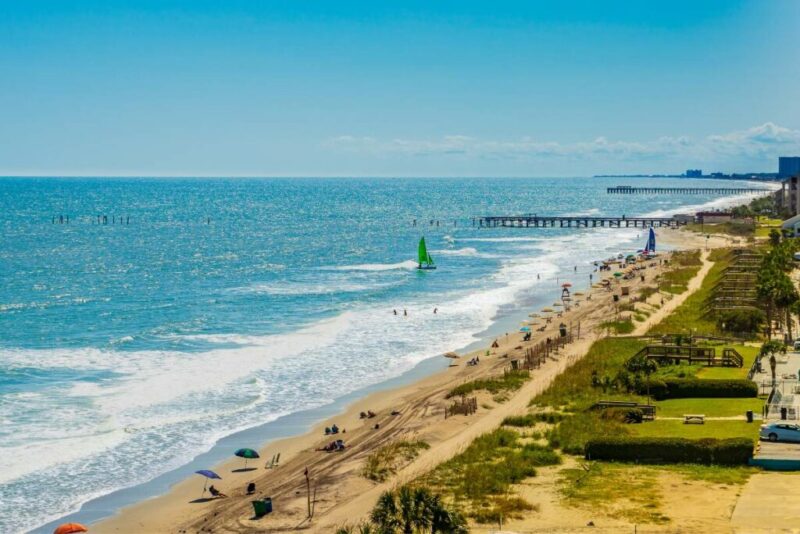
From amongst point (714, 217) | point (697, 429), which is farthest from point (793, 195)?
point (697, 429)

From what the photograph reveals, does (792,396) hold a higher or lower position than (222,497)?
higher

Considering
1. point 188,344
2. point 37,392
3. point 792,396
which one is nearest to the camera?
point 792,396

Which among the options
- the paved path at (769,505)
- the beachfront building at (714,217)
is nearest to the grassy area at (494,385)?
the paved path at (769,505)

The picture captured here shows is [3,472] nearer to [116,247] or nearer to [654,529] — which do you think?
[654,529]

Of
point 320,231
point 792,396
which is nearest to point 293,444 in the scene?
point 792,396

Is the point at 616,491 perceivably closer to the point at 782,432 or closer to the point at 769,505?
the point at 769,505

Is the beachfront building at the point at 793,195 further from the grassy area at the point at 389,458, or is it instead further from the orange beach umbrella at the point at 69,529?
the orange beach umbrella at the point at 69,529

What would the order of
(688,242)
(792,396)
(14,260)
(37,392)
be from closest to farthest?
(792,396) < (37,392) < (14,260) < (688,242)
